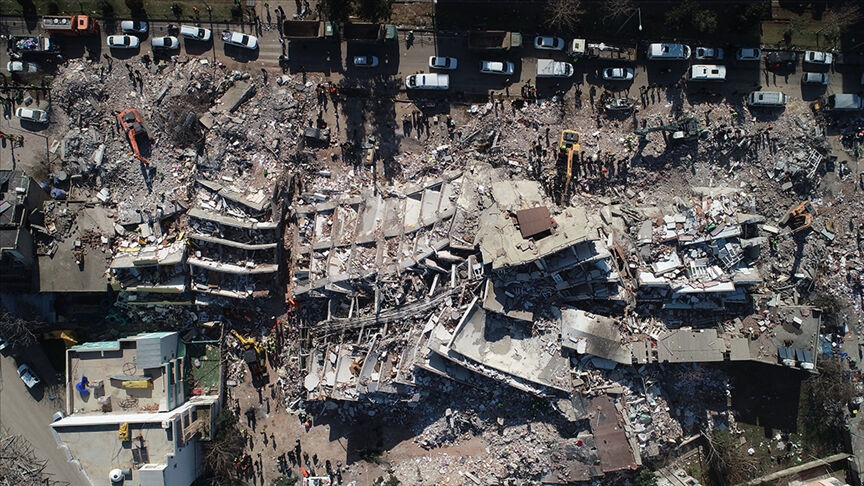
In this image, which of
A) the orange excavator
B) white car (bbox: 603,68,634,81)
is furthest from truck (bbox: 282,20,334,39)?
white car (bbox: 603,68,634,81)

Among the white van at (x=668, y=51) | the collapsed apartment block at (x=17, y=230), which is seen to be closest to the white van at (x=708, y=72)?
the white van at (x=668, y=51)

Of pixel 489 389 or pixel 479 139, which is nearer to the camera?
pixel 489 389

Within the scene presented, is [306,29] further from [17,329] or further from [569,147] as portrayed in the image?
[17,329]

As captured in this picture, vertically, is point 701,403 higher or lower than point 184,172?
lower

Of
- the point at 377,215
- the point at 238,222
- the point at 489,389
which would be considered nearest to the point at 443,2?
the point at 377,215

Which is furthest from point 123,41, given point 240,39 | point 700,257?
point 700,257

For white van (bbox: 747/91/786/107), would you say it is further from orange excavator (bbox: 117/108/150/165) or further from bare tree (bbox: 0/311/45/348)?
bare tree (bbox: 0/311/45/348)

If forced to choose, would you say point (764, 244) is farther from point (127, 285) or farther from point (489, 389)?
point (127, 285)
